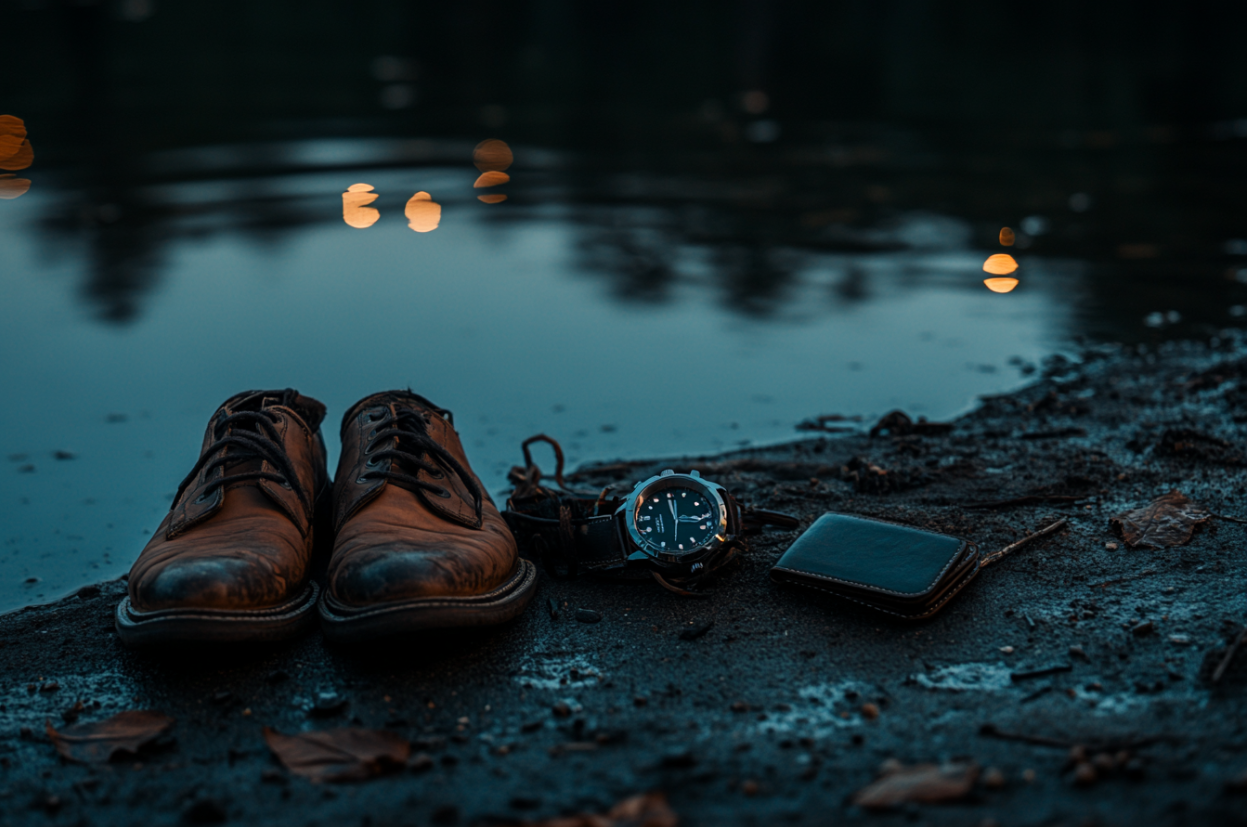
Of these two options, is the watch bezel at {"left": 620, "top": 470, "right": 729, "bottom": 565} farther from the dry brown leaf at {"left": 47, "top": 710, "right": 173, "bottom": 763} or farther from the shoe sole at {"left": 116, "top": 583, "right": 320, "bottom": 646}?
the dry brown leaf at {"left": 47, "top": 710, "right": 173, "bottom": 763}

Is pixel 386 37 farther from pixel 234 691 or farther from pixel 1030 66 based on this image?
pixel 234 691

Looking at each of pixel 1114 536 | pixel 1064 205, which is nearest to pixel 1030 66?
pixel 1064 205

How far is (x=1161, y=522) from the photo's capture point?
11.6 feet

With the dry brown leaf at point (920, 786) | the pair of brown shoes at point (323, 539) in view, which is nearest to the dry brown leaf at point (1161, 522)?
the dry brown leaf at point (920, 786)

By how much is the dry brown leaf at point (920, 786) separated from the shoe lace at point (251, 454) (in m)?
2.05

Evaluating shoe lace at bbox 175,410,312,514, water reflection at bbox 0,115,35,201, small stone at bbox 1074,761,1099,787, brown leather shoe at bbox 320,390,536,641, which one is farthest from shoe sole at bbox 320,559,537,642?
water reflection at bbox 0,115,35,201

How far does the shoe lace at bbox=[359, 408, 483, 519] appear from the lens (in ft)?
10.8

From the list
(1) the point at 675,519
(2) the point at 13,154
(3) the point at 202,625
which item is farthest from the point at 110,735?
(2) the point at 13,154

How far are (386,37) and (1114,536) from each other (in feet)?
94.9

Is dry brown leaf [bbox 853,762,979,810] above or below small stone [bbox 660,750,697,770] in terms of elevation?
above

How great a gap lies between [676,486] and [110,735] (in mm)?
1767

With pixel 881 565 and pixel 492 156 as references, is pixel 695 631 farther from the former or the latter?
pixel 492 156

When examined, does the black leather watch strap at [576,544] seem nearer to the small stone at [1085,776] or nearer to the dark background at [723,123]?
the small stone at [1085,776]

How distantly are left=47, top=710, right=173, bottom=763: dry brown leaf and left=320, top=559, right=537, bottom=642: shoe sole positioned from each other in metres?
0.47
